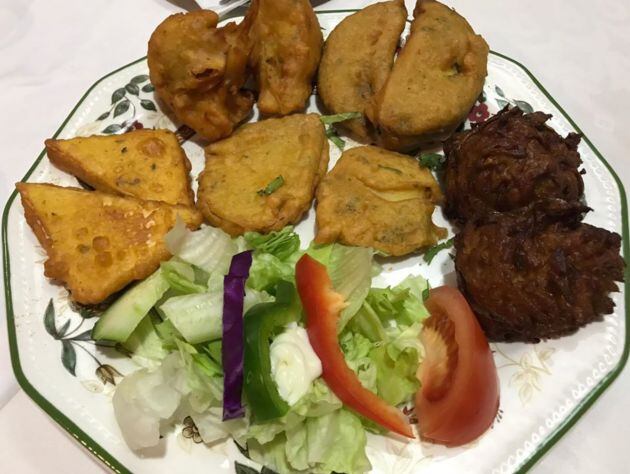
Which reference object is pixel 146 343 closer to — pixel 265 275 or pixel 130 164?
pixel 265 275

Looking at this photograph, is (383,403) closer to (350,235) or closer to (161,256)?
(350,235)

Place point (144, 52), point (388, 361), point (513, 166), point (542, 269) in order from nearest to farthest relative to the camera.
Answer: point (542, 269) → point (388, 361) → point (513, 166) → point (144, 52)

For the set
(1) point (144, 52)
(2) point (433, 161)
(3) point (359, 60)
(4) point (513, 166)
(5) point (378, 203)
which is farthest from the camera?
(1) point (144, 52)

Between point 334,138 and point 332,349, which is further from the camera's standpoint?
point 334,138

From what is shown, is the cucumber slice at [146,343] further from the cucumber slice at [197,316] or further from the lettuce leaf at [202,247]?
the lettuce leaf at [202,247]

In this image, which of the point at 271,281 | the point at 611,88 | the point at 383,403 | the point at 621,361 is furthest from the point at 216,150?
the point at 611,88

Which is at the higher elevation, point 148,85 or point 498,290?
point 148,85

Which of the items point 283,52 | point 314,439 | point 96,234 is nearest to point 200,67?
point 283,52
